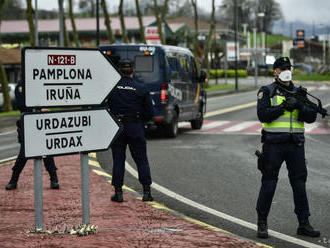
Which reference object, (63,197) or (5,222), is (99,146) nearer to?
(5,222)

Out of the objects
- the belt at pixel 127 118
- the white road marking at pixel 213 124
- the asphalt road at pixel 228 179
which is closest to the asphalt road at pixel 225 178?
the asphalt road at pixel 228 179

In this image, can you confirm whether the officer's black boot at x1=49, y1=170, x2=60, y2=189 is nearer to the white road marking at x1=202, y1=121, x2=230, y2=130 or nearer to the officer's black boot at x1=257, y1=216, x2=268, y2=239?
the officer's black boot at x1=257, y1=216, x2=268, y2=239

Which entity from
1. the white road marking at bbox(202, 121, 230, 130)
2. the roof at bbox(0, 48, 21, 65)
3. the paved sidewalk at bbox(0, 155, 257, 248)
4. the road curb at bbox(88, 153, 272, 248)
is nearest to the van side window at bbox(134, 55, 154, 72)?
the road curb at bbox(88, 153, 272, 248)

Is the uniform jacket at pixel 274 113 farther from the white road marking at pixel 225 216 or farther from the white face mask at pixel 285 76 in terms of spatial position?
the white road marking at pixel 225 216

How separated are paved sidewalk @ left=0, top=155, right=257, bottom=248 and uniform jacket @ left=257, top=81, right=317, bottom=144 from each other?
3.74 ft

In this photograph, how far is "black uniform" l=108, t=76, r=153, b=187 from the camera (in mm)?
9797

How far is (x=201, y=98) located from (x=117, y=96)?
13.0 meters

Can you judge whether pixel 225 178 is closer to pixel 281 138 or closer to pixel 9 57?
pixel 281 138

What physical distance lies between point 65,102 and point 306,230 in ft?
9.20

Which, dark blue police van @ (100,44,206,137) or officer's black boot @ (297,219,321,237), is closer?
officer's black boot @ (297,219,321,237)

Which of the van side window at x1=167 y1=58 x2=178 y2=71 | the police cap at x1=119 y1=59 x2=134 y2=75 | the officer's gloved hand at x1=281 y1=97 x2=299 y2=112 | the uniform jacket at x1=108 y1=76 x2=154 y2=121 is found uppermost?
the police cap at x1=119 y1=59 x2=134 y2=75

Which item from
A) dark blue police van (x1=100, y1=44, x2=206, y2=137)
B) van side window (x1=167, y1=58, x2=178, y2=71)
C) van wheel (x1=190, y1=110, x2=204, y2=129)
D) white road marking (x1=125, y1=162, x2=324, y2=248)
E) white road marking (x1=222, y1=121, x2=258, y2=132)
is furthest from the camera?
van wheel (x1=190, y1=110, x2=204, y2=129)

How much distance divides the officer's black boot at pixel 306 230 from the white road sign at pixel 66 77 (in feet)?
7.97

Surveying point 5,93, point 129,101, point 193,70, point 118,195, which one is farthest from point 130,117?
point 5,93
